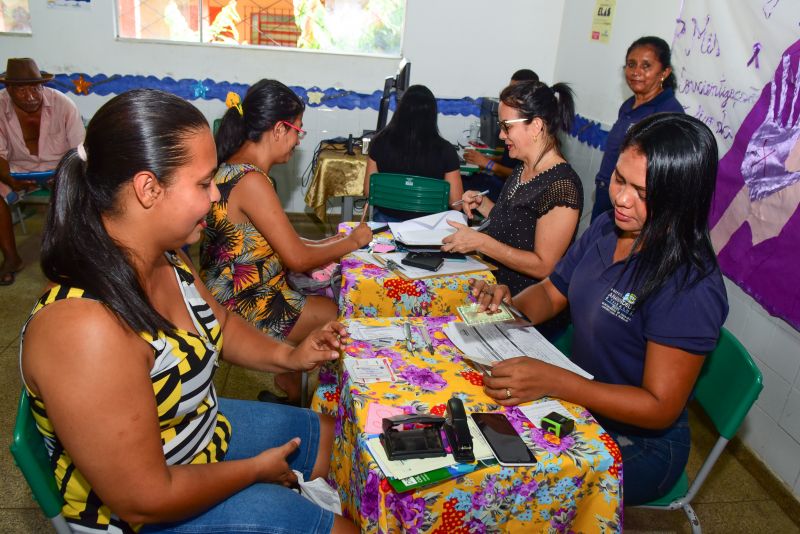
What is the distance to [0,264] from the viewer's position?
3752mm

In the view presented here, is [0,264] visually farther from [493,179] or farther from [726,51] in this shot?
[726,51]

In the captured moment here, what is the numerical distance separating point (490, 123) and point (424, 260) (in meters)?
2.56

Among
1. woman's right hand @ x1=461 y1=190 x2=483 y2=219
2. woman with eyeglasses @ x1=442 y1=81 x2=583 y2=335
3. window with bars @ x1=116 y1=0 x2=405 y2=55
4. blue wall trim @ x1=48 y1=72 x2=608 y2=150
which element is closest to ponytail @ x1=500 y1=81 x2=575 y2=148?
woman with eyeglasses @ x1=442 y1=81 x2=583 y2=335

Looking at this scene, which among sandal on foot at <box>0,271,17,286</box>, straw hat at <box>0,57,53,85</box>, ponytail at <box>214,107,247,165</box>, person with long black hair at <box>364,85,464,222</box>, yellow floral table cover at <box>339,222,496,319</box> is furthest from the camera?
straw hat at <box>0,57,53,85</box>

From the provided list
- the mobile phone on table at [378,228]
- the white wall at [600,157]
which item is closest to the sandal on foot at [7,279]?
the mobile phone on table at [378,228]

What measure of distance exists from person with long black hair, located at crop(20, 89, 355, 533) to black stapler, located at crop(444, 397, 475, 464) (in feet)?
1.06

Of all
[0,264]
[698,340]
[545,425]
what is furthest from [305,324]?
[0,264]

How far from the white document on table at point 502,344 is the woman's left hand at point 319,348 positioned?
29 cm

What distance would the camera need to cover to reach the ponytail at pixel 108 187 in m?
1.01

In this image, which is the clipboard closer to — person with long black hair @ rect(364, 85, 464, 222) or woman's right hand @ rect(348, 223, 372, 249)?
woman's right hand @ rect(348, 223, 372, 249)

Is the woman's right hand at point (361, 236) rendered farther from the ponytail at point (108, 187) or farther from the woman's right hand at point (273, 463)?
the ponytail at point (108, 187)

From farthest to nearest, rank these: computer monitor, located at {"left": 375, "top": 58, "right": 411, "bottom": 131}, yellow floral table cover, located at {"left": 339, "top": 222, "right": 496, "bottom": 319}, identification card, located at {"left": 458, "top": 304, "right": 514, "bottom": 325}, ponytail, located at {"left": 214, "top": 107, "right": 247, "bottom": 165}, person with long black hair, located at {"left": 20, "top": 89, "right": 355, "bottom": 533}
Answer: computer monitor, located at {"left": 375, "top": 58, "right": 411, "bottom": 131}, ponytail, located at {"left": 214, "top": 107, "right": 247, "bottom": 165}, yellow floral table cover, located at {"left": 339, "top": 222, "right": 496, "bottom": 319}, identification card, located at {"left": 458, "top": 304, "right": 514, "bottom": 325}, person with long black hair, located at {"left": 20, "top": 89, "right": 355, "bottom": 533}

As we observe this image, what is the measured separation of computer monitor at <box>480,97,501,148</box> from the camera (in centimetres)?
415

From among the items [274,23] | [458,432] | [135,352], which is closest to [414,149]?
[274,23]
